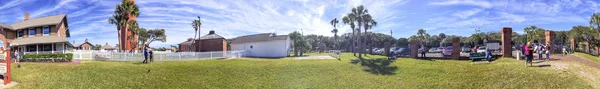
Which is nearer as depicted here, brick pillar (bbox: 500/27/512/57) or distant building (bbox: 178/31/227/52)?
brick pillar (bbox: 500/27/512/57)

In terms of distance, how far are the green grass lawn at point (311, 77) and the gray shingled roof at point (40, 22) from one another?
1476cm

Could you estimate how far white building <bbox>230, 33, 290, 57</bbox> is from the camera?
29.8 m

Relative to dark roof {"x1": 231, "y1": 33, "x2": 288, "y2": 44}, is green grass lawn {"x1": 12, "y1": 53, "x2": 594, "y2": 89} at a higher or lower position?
lower

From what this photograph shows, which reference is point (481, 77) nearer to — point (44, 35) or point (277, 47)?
point (277, 47)

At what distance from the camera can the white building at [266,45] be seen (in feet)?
97.8

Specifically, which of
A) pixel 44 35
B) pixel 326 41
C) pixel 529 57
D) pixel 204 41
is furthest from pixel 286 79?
pixel 326 41

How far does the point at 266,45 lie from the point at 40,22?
73.5 feet

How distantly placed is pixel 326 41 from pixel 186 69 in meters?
56.6

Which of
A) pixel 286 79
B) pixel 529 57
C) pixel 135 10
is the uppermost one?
pixel 135 10

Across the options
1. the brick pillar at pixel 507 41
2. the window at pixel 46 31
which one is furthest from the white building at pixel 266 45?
the brick pillar at pixel 507 41

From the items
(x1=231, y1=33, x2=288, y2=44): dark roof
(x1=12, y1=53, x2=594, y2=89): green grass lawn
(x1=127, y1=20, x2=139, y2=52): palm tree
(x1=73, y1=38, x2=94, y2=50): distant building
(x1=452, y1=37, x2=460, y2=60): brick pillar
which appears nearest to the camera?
(x1=12, y1=53, x2=594, y2=89): green grass lawn

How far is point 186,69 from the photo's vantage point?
16594mm

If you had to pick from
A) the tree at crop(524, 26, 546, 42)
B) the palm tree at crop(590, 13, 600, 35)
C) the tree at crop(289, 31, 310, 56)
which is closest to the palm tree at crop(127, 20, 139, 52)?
the tree at crop(289, 31, 310, 56)

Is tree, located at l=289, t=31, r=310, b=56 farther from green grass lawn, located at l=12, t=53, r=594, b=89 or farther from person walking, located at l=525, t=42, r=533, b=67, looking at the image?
person walking, located at l=525, t=42, r=533, b=67
